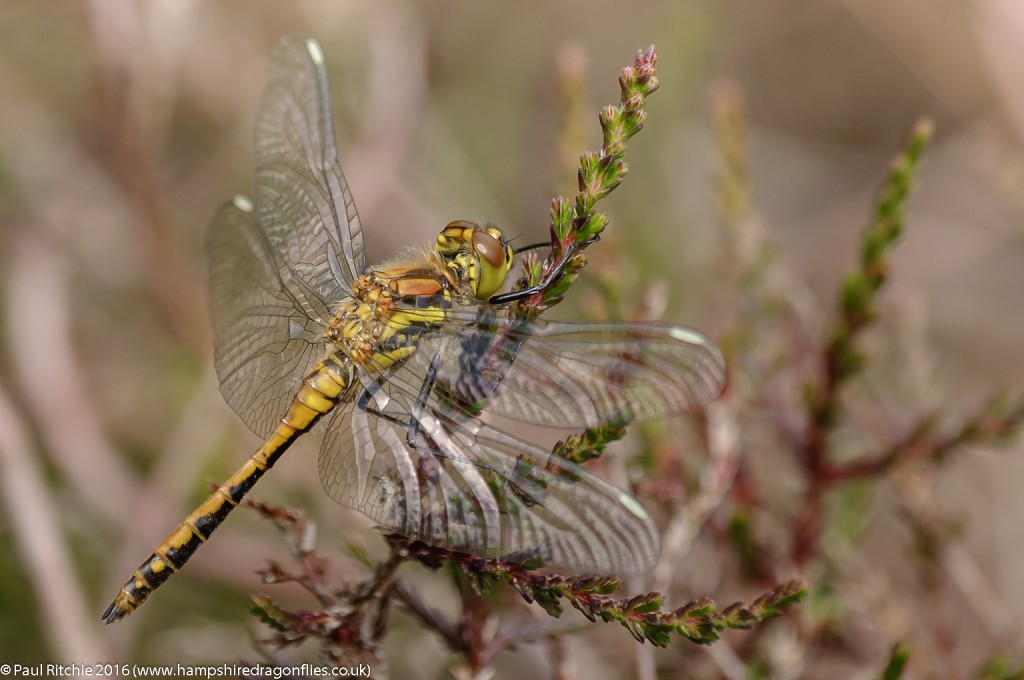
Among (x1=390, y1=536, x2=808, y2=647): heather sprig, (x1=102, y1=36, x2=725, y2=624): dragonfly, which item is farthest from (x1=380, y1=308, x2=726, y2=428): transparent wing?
(x1=390, y1=536, x2=808, y2=647): heather sprig

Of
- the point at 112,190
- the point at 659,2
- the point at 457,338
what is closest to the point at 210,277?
the point at 457,338

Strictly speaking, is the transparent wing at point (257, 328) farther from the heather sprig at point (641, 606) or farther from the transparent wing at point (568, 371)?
the heather sprig at point (641, 606)

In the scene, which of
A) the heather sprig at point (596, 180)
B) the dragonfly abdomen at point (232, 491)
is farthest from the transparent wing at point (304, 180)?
the heather sprig at point (596, 180)

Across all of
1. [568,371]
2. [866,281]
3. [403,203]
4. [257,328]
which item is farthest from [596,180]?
[403,203]

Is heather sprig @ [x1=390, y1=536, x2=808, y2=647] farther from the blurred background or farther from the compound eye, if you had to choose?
the blurred background

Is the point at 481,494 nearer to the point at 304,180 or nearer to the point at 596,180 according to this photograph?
the point at 596,180
